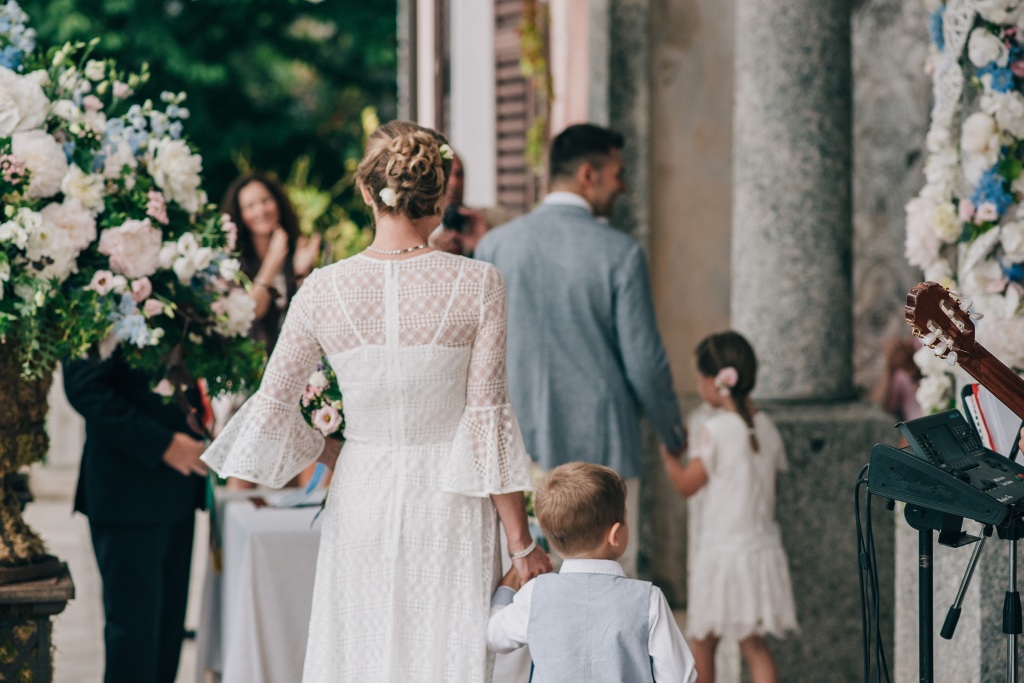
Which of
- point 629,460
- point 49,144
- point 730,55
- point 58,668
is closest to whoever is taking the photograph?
point 49,144

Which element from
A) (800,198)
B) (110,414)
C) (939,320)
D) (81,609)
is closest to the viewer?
(939,320)

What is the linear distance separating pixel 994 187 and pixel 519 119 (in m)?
5.09

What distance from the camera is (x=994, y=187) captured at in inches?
152

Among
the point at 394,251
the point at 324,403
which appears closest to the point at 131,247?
the point at 324,403

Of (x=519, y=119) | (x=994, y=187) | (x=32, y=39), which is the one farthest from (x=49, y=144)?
(x=519, y=119)

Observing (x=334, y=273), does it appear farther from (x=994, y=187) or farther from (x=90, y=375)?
(x=994, y=187)

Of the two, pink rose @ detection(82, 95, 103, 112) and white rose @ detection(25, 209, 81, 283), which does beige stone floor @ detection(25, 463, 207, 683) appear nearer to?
white rose @ detection(25, 209, 81, 283)

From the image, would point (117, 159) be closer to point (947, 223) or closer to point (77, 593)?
point (947, 223)

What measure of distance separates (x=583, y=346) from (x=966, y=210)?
1350 millimetres

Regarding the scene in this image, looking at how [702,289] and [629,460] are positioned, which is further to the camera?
[702,289]

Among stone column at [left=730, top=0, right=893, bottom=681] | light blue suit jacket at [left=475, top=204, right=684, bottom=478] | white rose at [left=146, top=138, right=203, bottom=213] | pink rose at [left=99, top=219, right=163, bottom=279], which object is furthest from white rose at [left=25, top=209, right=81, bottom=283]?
stone column at [left=730, top=0, right=893, bottom=681]

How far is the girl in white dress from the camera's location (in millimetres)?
4602

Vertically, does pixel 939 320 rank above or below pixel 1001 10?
below

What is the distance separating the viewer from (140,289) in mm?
3637
